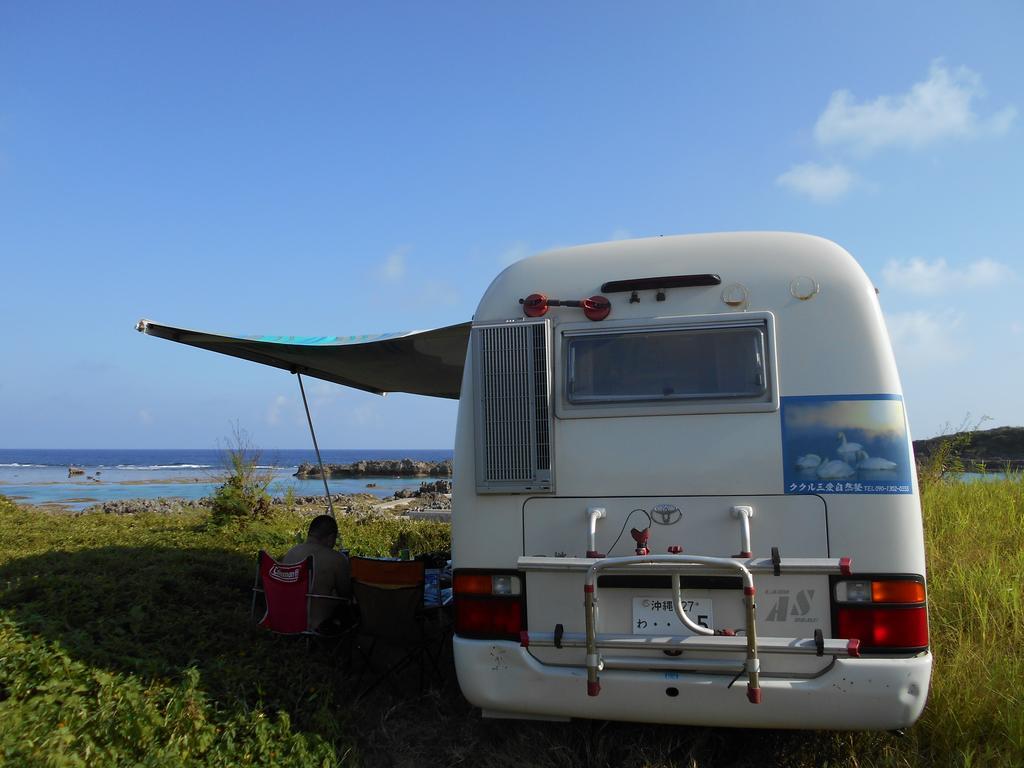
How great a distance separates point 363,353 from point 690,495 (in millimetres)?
3020

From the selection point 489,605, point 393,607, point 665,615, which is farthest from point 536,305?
point 393,607

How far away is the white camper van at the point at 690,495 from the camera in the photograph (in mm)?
3521

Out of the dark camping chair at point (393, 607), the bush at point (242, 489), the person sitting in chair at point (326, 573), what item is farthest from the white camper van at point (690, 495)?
the bush at point (242, 489)

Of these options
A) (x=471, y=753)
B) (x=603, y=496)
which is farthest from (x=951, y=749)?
(x=471, y=753)

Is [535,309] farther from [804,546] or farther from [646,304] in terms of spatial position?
[804,546]

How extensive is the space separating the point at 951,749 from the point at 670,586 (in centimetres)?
173

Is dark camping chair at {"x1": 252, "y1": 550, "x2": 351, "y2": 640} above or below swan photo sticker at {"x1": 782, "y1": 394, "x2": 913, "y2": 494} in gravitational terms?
below

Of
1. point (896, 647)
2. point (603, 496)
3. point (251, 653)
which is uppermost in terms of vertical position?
point (603, 496)

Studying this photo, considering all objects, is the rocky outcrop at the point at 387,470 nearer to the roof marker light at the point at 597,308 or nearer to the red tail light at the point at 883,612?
the roof marker light at the point at 597,308

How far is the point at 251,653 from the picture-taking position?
502 cm

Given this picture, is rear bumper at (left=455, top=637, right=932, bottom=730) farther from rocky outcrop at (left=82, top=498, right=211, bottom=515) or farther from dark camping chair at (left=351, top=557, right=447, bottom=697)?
rocky outcrop at (left=82, top=498, right=211, bottom=515)

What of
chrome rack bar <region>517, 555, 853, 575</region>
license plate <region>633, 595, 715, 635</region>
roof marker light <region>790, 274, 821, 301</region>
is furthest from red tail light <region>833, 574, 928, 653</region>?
roof marker light <region>790, 274, 821, 301</region>

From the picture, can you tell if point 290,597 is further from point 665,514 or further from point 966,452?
point 966,452

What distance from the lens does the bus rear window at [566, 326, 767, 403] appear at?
3834 mm
